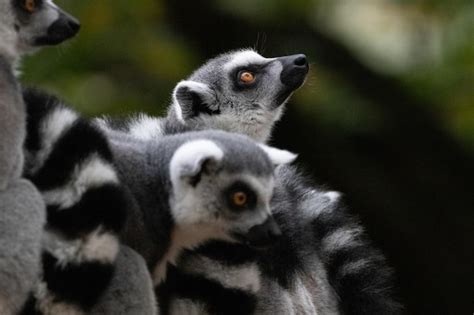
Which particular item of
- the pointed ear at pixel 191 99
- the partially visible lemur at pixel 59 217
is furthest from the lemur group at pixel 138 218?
the pointed ear at pixel 191 99

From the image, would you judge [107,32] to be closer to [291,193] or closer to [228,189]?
[291,193]

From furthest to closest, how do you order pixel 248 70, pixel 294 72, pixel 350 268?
pixel 248 70, pixel 294 72, pixel 350 268

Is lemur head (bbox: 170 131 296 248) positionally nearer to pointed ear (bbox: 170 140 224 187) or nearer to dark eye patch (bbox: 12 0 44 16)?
pointed ear (bbox: 170 140 224 187)

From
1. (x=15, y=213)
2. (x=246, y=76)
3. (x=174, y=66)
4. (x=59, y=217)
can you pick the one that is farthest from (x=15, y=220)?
(x=174, y=66)

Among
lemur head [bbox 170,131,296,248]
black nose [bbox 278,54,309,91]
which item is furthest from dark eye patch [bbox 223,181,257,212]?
black nose [bbox 278,54,309,91]

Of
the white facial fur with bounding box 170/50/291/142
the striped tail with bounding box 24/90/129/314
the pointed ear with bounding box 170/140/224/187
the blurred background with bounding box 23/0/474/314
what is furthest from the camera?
the blurred background with bounding box 23/0/474/314

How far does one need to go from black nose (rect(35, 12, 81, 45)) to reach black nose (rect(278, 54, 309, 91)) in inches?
57.9

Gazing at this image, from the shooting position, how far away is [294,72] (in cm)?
639

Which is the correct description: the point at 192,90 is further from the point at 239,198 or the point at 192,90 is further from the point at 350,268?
the point at 239,198

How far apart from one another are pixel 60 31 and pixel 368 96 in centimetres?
495

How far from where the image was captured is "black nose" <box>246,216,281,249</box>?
16.4ft

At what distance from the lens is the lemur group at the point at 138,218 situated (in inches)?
182

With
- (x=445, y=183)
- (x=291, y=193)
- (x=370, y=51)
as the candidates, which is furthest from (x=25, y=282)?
(x=370, y=51)

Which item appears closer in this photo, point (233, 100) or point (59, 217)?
point (59, 217)
